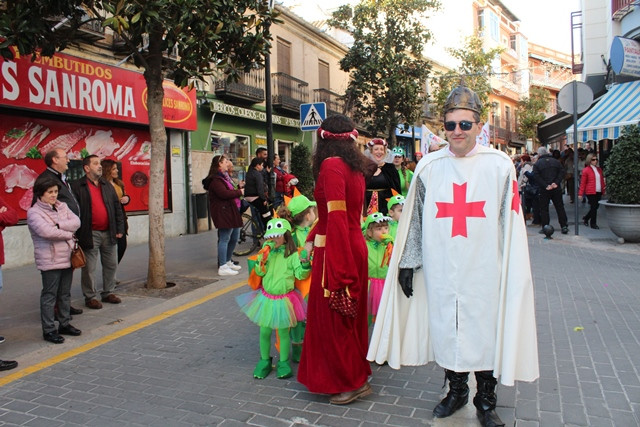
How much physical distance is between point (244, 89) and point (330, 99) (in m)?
7.55

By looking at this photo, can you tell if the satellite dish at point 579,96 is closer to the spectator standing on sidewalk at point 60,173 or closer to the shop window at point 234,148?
the shop window at point 234,148

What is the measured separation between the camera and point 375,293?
14.6 ft

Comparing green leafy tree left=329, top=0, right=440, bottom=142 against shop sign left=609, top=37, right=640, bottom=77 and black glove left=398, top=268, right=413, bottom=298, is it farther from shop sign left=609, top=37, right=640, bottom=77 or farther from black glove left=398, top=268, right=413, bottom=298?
black glove left=398, top=268, right=413, bottom=298

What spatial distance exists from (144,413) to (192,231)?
10.6 meters

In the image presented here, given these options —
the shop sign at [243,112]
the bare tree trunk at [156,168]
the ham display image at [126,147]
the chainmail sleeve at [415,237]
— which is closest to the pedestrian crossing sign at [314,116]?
the ham display image at [126,147]

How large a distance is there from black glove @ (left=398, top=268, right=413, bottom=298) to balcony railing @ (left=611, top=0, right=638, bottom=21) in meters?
14.5

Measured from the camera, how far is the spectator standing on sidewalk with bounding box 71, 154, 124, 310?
608 centimetres

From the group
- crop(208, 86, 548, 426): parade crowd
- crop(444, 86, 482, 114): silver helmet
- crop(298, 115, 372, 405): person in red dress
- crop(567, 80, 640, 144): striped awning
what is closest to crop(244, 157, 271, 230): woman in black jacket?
crop(208, 86, 548, 426): parade crowd

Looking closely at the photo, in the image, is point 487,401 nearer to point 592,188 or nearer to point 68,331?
point 68,331

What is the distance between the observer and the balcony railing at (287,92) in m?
19.0

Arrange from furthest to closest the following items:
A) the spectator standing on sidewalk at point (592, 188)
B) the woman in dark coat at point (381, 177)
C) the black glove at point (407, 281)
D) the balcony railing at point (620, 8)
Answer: the balcony railing at point (620, 8) → the spectator standing on sidewalk at point (592, 188) → the woman in dark coat at point (381, 177) → the black glove at point (407, 281)

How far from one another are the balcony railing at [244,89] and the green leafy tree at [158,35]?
736 centimetres

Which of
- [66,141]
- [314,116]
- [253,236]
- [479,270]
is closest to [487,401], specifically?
[479,270]

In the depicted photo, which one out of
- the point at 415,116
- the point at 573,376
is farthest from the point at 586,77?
the point at 573,376
